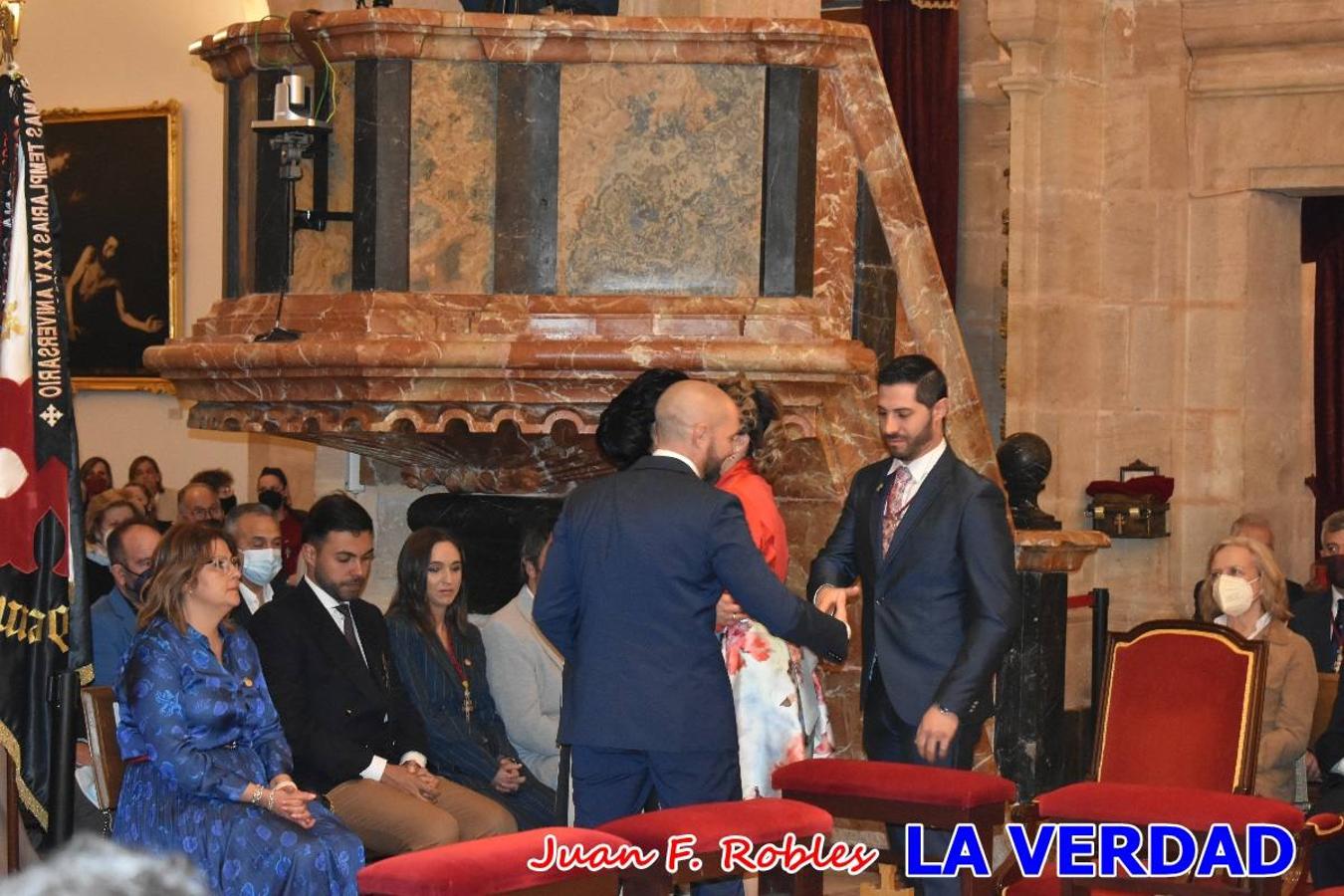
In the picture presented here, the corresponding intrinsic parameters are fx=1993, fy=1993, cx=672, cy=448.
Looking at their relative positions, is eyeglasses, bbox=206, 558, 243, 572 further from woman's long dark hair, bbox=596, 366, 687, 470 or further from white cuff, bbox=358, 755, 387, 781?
woman's long dark hair, bbox=596, 366, 687, 470

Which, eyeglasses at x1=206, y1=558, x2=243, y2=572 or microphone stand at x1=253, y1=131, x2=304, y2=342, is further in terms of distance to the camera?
microphone stand at x1=253, y1=131, x2=304, y2=342

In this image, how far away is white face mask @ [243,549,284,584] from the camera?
648cm

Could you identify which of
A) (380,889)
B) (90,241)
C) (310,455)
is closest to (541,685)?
(380,889)

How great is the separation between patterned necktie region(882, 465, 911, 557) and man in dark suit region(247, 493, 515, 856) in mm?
1503

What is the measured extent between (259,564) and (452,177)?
1439 mm

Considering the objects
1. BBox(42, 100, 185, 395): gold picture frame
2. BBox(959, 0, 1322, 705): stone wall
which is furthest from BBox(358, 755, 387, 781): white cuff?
BBox(42, 100, 185, 395): gold picture frame

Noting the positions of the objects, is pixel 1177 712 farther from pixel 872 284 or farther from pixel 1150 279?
pixel 1150 279

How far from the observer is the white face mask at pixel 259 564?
6.48 metres

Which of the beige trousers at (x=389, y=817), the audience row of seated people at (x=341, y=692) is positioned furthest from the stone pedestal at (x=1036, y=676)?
the beige trousers at (x=389, y=817)

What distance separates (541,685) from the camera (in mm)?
6316

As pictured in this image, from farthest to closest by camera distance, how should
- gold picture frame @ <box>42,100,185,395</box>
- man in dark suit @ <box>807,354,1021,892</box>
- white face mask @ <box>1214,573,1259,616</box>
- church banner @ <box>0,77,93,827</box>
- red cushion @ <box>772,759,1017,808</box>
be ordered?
gold picture frame @ <box>42,100,185,395</box>
white face mask @ <box>1214,573,1259,616</box>
church banner @ <box>0,77,93,827</box>
man in dark suit @ <box>807,354,1021,892</box>
red cushion @ <box>772,759,1017,808</box>

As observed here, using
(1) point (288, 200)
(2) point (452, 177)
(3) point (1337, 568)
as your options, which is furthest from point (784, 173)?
(3) point (1337, 568)

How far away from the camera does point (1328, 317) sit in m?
10.7

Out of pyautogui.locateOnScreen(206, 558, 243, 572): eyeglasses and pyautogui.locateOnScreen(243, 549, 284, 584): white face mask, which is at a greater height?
pyautogui.locateOnScreen(206, 558, 243, 572): eyeglasses
